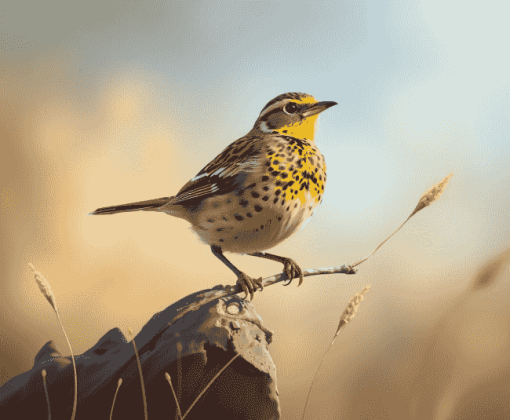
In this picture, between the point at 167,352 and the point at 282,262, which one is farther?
the point at 282,262

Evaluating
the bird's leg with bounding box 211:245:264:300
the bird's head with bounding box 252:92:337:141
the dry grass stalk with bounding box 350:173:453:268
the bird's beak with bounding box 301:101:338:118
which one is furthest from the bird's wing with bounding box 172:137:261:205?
the dry grass stalk with bounding box 350:173:453:268

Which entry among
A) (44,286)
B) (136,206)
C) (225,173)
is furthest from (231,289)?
(44,286)

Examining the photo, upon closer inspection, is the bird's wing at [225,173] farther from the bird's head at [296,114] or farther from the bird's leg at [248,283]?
the bird's leg at [248,283]

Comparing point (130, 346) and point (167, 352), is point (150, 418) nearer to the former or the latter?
point (167, 352)

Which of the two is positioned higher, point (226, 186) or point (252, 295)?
point (226, 186)

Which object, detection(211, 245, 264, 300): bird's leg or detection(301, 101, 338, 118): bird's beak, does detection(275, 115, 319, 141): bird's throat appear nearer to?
detection(301, 101, 338, 118): bird's beak

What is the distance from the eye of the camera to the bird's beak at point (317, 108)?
3.94 metres

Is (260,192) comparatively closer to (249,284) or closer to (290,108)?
(249,284)

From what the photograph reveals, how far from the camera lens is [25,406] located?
350cm

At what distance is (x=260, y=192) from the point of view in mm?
3559

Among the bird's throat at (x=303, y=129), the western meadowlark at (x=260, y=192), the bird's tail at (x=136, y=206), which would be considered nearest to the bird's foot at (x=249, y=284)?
the western meadowlark at (x=260, y=192)

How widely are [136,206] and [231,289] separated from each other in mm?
1053

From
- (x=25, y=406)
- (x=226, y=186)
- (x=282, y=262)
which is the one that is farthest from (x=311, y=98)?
(x=25, y=406)

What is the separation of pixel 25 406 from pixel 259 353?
1.81 meters
